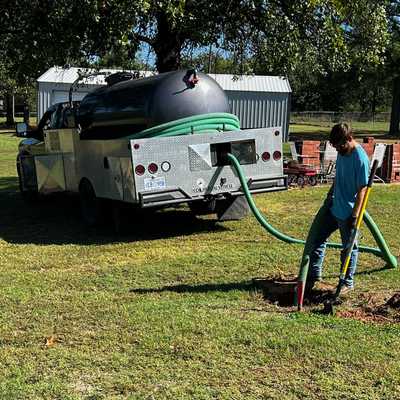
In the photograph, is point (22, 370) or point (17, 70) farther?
point (17, 70)

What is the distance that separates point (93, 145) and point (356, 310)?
5455 millimetres

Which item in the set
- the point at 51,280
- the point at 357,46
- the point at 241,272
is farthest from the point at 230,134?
the point at 357,46

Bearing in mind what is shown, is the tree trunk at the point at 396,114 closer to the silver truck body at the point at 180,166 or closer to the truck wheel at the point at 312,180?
the truck wheel at the point at 312,180

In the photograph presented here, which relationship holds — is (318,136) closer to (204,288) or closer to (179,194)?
(179,194)

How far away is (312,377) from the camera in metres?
4.21

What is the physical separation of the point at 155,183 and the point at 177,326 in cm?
376

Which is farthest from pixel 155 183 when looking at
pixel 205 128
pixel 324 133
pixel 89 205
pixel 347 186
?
pixel 324 133

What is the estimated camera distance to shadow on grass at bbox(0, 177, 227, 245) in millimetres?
9414

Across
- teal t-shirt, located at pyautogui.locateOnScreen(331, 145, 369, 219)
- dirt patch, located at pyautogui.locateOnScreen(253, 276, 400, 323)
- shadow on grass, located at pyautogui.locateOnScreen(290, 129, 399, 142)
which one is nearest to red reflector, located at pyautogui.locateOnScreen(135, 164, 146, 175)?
dirt patch, located at pyautogui.locateOnScreen(253, 276, 400, 323)

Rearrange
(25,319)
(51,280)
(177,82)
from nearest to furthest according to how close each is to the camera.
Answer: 1. (25,319)
2. (51,280)
3. (177,82)

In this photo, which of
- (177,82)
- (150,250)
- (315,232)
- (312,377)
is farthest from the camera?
(177,82)

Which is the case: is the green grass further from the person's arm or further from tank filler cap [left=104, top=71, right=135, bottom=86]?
the person's arm

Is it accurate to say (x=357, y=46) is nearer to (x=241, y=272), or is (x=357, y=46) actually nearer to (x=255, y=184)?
(x=255, y=184)

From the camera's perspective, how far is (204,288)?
6500 millimetres
